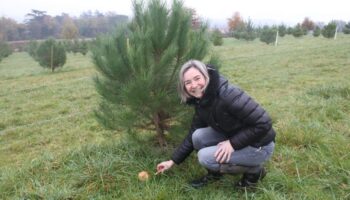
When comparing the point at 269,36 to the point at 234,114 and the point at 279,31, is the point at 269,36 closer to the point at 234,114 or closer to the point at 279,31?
the point at 279,31

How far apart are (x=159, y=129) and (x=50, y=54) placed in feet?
53.0

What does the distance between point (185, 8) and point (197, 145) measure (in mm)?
1456

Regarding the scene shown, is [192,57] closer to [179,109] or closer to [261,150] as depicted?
[179,109]

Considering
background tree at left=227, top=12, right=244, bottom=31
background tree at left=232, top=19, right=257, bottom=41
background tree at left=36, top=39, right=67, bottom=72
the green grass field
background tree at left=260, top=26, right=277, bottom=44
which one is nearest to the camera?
the green grass field

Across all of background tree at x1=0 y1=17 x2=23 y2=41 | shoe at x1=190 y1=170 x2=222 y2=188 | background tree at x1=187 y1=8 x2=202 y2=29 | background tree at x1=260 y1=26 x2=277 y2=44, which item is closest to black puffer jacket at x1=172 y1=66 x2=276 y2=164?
shoe at x1=190 y1=170 x2=222 y2=188

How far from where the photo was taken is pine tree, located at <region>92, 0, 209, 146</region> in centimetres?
334

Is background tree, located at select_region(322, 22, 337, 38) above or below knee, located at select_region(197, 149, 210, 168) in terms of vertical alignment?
above

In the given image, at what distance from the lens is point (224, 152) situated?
282cm

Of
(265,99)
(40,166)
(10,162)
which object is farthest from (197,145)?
(265,99)

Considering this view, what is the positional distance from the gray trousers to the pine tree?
543 millimetres

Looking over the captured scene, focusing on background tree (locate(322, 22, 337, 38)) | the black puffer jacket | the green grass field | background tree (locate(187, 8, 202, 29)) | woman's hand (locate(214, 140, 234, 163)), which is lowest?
the green grass field

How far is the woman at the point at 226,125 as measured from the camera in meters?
2.72

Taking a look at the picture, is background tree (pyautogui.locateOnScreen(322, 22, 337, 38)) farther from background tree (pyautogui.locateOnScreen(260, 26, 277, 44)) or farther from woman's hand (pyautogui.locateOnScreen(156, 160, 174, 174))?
woman's hand (pyautogui.locateOnScreen(156, 160, 174, 174))

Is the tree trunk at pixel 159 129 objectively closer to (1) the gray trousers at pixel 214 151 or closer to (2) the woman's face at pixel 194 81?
(1) the gray trousers at pixel 214 151
